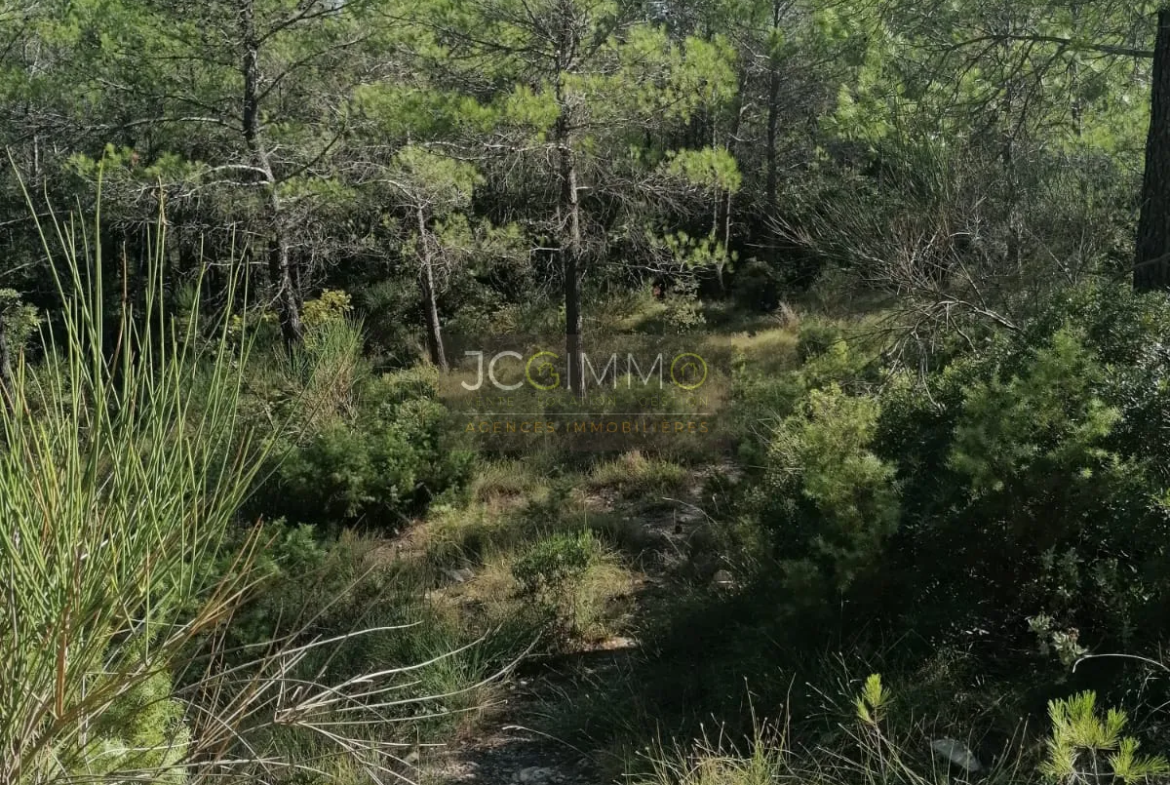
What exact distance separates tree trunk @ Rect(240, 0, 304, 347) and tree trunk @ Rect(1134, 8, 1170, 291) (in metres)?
6.67

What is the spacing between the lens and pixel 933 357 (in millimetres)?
5531

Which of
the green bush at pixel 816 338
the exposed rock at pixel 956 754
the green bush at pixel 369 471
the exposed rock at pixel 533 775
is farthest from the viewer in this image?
the green bush at pixel 816 338

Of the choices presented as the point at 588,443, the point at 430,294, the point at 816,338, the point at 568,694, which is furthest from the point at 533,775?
the point at 430,294

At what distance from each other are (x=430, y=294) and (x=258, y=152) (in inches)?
131

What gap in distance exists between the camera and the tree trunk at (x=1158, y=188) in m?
4.78

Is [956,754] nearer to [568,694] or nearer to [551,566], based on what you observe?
[568,694]

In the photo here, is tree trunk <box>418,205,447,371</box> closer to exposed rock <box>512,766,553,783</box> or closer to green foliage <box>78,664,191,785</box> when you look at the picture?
exposed rock <box>512,766,553,783</box>

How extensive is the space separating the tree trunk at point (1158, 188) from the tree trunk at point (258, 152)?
667cm

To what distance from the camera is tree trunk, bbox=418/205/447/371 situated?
1072 centimetres

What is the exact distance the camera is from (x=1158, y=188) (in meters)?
4.91

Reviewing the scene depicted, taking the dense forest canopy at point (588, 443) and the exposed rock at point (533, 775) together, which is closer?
the dense forest canopy at point (588, 443)

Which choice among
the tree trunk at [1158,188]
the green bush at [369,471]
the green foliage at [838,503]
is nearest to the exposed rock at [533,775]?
the green foliage at [838,503]

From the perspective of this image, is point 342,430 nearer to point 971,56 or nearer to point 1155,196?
point 971,56

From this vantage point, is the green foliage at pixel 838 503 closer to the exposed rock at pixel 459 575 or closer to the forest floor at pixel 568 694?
the forest floor at pixel 568 694
